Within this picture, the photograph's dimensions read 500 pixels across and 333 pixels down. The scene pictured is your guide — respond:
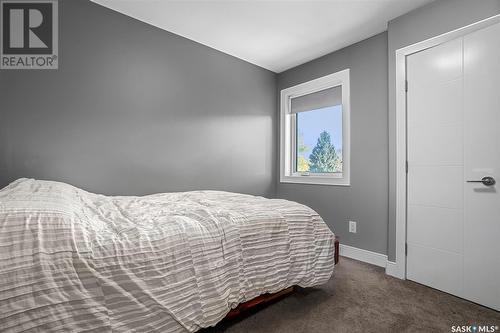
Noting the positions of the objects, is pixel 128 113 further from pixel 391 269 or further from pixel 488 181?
pixel 488 181

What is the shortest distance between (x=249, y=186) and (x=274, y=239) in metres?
2.00

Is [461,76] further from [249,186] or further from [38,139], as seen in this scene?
[38,139]

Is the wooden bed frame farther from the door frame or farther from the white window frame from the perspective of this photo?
the white window frame

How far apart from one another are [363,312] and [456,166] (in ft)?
4.59

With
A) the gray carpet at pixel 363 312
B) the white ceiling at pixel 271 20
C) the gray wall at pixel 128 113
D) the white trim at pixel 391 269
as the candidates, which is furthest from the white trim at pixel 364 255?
the white ceiling at pixel 271 20

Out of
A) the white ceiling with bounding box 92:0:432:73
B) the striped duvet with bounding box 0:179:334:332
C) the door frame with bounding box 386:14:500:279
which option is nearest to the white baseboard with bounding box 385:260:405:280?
the door frame with bounding box 386:14:500:279

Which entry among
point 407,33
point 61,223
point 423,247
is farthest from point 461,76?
point 61,223

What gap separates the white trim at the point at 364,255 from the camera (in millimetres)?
2627

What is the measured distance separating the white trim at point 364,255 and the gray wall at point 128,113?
4.84 ft

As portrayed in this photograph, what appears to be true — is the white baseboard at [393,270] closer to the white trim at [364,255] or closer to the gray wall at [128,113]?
the white trim at [364,255]

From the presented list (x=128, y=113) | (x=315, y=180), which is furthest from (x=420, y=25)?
(x=128, y=113)

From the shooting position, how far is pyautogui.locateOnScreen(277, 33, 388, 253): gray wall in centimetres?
266

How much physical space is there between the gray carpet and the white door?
228 millimetres

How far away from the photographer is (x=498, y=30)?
1.81 meters
